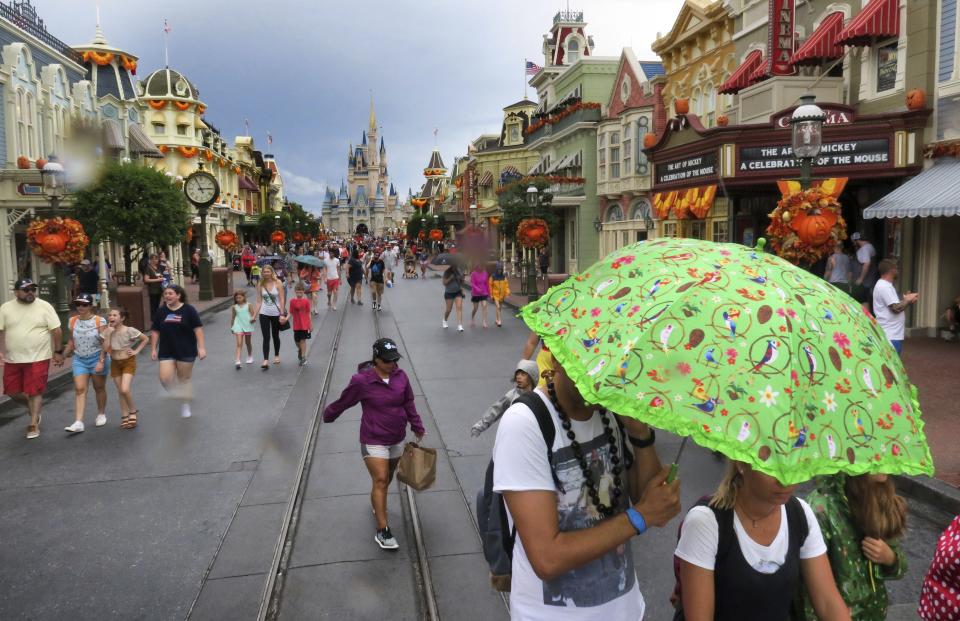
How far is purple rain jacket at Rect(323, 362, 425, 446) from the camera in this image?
5551 mm

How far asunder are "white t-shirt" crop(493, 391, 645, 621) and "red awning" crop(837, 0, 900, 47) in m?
15.0

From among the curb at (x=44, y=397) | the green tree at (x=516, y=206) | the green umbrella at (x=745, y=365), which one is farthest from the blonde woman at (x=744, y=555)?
the green tree at (x=516, y=206)

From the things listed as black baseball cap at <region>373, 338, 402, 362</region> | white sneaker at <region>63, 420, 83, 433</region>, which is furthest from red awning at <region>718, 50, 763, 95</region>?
white sneaker at <region>63, 420, 83, 433</region>

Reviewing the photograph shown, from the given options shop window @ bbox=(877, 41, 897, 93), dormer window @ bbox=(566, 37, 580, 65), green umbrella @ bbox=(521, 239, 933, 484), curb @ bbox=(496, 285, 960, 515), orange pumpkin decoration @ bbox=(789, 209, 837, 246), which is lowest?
curb @ bbox=(496, 285, 960, 515)

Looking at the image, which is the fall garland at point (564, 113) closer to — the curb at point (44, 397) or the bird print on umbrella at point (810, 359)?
the curb at point (44, 397)

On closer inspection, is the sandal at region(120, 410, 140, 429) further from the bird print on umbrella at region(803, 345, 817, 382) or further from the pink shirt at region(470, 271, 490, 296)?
the pink shirt at region(470, 271, 490, 296)

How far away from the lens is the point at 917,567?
497 cm

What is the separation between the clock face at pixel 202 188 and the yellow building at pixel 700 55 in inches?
649

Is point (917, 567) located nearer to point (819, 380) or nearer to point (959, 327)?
point (819, 380)

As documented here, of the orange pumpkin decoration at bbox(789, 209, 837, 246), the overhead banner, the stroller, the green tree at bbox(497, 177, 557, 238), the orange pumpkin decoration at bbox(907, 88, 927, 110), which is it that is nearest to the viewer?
the orange pumpkin decoration at bbox(789, 209, 837, 246)

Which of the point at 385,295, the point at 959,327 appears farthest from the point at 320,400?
the point at 385,295

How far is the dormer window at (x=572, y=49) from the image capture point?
138 ft

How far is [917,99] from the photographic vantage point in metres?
13.9

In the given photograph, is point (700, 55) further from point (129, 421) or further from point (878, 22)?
point (129, 421)
